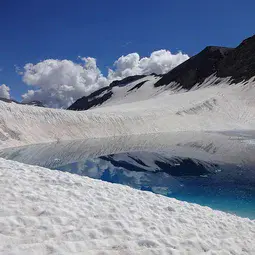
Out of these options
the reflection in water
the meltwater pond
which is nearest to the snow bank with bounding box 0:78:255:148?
the meltwater pond

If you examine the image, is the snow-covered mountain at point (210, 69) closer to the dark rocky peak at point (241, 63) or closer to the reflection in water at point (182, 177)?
the dark rocky peak at point (241, 63)

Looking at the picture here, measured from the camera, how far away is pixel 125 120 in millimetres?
67438

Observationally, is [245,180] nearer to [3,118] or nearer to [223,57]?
[3,118]

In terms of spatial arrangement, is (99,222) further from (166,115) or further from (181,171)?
(166,115)

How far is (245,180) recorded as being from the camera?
68.3ft

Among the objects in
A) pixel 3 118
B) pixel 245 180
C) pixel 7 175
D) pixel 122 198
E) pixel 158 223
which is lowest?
pixel 245 180

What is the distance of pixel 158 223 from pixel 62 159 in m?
24.1

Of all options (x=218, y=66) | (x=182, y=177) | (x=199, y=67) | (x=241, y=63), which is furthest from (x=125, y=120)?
(x=199, y=67)

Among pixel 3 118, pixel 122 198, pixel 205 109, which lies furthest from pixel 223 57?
pixel 122 198

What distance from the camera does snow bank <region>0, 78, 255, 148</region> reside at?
48.9 m

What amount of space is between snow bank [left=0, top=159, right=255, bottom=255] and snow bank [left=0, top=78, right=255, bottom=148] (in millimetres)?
35152

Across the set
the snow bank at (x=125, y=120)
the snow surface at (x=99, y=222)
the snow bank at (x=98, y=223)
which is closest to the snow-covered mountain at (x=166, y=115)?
the snow bank at (x=125, y=120)

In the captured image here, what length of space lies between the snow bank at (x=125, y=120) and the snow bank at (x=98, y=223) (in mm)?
35152

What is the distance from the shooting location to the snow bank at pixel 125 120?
4888cm
